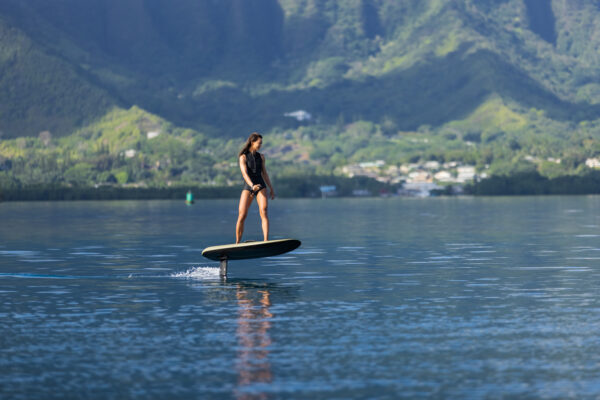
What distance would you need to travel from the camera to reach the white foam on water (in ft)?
173

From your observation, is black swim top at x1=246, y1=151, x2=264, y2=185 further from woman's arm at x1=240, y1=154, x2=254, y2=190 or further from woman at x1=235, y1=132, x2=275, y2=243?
woman's arm at x1=240, y1=154, x2=254, y2=190

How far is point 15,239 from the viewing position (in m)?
95.8

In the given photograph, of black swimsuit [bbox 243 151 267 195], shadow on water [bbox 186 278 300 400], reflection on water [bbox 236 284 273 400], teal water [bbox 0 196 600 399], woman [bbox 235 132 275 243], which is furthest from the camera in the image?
black swimsuit [bbox 243 151 267 195]

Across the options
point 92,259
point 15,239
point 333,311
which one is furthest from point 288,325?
point 15,239

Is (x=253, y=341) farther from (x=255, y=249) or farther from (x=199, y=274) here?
(x=199, y=274)

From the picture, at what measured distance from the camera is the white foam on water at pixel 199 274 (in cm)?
5269

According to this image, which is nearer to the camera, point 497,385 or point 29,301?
point 497,385

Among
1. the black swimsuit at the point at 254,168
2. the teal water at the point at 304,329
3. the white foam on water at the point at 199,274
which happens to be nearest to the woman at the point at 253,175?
the black swimsuit at the point at 254,168

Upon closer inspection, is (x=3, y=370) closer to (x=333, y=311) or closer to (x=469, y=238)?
(x=333, y=311)

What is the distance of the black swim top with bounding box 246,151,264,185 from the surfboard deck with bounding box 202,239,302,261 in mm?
2489

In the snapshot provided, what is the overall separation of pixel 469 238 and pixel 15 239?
3595 centimetres

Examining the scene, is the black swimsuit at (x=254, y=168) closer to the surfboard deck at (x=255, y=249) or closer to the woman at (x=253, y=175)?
the woman at (x=253, y=175)

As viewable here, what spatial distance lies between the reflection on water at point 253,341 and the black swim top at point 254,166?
4379 millimetres

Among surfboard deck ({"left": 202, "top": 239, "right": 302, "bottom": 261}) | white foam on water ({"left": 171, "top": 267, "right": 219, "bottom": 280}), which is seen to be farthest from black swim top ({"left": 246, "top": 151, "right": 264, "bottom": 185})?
white foam on water ({"left": 171, "top": 267, "right": 219, "bottom": 280})
